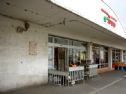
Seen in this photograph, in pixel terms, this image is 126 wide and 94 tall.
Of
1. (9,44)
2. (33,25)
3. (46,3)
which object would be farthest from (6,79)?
(46,3)

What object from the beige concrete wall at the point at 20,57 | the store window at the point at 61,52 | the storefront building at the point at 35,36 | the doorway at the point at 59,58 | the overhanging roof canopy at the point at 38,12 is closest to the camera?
the overhanging roof canopy at the point at 38,12

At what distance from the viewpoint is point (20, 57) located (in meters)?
9.87

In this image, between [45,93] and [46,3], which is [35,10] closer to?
[46,3]

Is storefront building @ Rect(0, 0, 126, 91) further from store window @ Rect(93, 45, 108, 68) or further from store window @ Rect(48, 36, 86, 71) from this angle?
store window @ Rect(93, 45, 108, 68)

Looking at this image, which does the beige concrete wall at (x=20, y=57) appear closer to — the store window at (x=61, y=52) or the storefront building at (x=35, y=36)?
the storefront building at (x=35, y=36)

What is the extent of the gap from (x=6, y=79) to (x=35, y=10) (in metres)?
3.32

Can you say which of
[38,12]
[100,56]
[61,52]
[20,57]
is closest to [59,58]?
[61,52]

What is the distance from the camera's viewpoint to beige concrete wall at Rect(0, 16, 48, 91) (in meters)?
Result: 9.04

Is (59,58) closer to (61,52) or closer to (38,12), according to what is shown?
(61,52)

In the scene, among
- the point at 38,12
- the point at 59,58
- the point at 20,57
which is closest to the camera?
the point at 38,12

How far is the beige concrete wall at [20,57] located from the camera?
29.7 feet

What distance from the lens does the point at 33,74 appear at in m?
10.7

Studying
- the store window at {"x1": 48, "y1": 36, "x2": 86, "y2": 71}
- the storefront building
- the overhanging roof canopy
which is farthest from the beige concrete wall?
the store window at {"x1": 48, "y1": 36, "x2": 86, "y2": 71}

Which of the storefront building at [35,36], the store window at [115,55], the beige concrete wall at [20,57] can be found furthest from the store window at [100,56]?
the beige concrete wall at [20,57]
